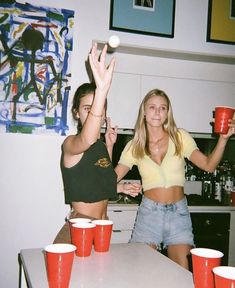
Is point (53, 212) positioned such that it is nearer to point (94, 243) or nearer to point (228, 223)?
point (94, 243)

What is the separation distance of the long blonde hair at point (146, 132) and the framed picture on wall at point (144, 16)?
2.86 ft

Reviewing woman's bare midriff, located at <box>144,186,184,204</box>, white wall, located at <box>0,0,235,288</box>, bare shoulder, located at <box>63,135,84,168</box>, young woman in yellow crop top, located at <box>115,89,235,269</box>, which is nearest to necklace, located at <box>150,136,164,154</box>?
young woman in yellow crop top, located at <box>115,89,235,269</box>

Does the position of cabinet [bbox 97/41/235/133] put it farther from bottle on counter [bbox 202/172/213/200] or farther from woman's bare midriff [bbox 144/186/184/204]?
woman's bare midriff [bbox 144/186/184/204]

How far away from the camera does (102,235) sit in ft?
4.38

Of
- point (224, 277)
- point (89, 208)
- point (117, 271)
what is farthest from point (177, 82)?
point (224, 277)

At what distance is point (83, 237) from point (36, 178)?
156cm

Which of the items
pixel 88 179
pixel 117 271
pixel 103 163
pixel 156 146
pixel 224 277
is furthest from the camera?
pixel 156 146

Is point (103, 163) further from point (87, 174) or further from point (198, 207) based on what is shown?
point (198, 207)

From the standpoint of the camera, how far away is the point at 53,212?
274 cm

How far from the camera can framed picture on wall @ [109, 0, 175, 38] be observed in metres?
2.82

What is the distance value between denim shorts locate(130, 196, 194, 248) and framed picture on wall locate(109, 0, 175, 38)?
5.49 ft

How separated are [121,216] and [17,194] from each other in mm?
930

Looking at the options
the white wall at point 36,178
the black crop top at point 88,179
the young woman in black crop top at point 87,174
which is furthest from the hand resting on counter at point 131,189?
the white wall at point 36,178

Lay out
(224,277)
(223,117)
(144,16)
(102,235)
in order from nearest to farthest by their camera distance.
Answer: (224,277)
(102,235)
(223,117)
(144,16)
